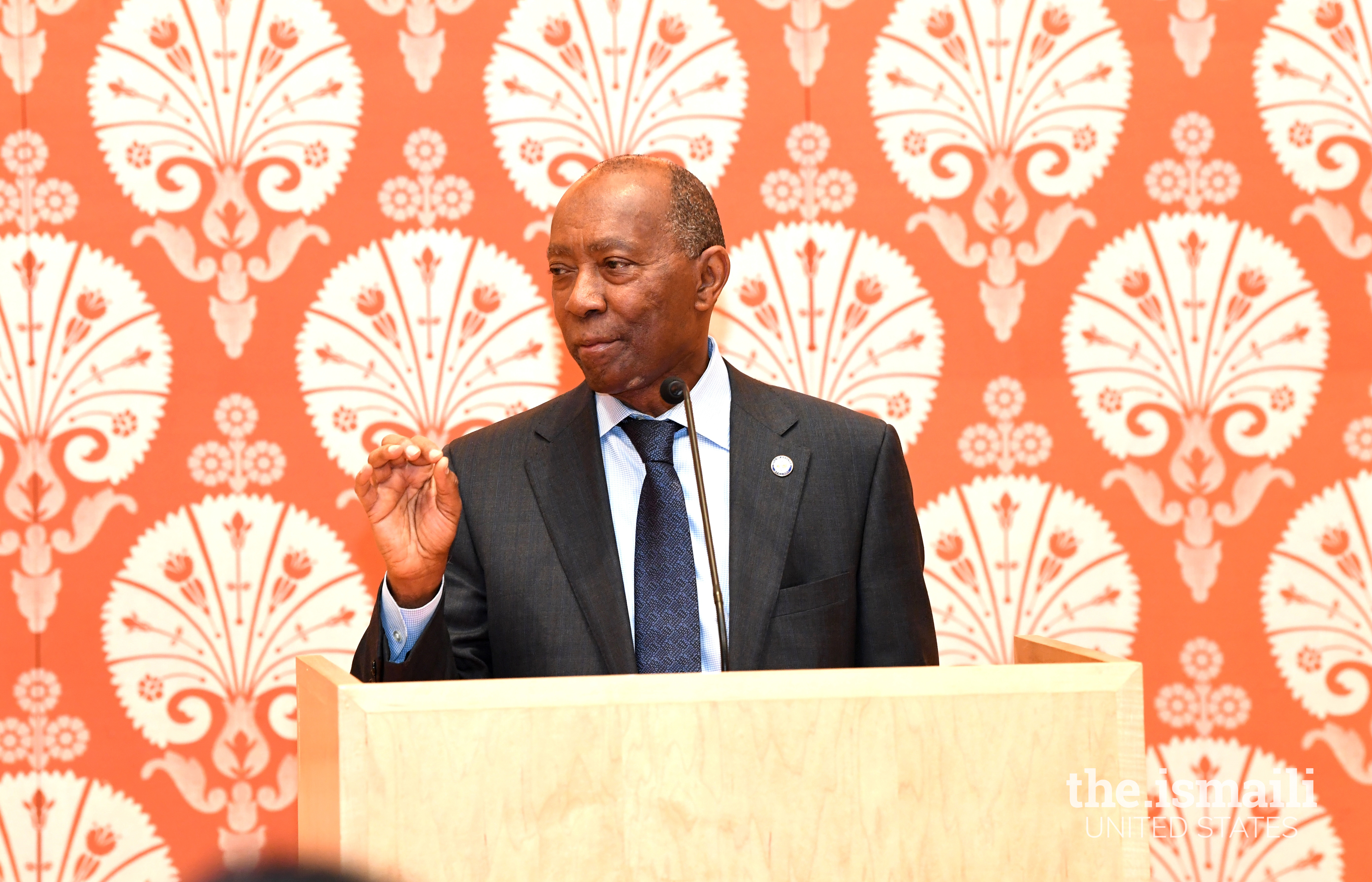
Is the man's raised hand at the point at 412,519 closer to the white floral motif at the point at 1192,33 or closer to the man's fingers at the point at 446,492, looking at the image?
the man's fingers at the point at 446,492

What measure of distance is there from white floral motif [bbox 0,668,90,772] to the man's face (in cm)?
119

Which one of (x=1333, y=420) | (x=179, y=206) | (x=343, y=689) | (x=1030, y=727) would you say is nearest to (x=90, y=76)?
(x=179, y=206)

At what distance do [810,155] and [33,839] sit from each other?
1.82m

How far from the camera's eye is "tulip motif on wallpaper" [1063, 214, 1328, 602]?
241cm

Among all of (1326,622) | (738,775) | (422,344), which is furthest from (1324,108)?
(738,775)

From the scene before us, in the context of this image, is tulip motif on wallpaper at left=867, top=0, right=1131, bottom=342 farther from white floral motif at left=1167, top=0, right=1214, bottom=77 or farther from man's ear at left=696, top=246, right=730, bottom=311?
man's ear at left=696, top=246, right=730, bottom=311

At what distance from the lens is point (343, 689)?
108cm

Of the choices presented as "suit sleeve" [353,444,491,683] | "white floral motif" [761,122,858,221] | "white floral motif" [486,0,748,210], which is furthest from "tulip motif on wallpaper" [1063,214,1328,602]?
"suit sleeve" [353,444,491,683]

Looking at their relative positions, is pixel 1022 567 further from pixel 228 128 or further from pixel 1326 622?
pixel 228 128

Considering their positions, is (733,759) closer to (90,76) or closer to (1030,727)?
(1030,727)

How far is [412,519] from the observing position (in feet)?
4.89

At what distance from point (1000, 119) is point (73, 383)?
5.64ft

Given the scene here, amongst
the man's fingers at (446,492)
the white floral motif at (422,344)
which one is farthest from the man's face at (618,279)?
the white floral motif at (422,344)

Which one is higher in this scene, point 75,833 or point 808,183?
point 808,183
